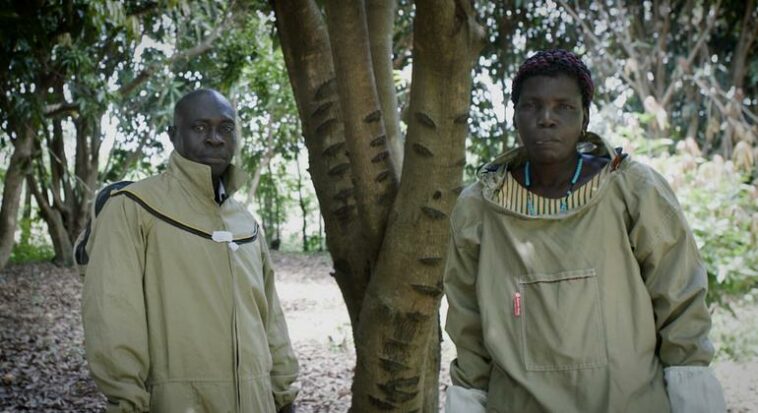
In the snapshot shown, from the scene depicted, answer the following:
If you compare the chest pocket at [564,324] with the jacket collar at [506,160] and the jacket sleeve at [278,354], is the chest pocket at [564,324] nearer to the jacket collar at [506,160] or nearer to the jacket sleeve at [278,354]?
the jacket collar at [506,160]

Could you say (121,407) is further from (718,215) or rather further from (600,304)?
(718,215)

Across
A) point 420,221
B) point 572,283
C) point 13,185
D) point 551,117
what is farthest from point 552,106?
point 13,185

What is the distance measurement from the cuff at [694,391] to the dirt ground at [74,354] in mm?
3954

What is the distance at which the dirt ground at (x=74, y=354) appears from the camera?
18.1 feet

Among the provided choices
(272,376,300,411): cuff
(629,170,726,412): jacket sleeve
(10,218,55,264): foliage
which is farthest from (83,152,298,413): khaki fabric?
(10,218,55,264): foliage

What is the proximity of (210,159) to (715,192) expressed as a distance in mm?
4902

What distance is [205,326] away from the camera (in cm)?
257

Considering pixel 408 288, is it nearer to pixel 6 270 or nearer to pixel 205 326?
pixel 205 326

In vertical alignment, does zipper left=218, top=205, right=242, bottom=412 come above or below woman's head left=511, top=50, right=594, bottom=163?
below

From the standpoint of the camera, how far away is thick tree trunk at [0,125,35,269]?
10500mm

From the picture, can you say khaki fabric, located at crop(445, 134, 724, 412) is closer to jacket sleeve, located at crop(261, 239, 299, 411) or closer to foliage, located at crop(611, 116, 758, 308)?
jacket sleeve, located at crop(261, 239, 299, 411)

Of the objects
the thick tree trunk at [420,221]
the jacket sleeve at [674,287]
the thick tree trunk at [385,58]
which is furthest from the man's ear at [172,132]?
the jacket sleeve at [674,287]

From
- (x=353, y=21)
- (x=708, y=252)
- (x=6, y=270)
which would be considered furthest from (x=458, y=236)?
(x=6, y=270)

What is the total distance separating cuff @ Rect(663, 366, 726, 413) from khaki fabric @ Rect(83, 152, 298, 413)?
1.39 metres
